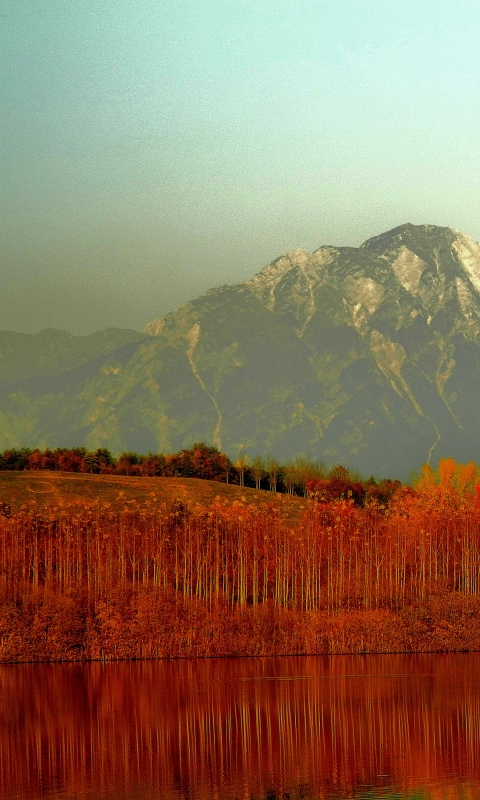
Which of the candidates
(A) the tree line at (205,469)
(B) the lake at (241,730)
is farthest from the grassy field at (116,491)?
(B) the lake at (241,730)

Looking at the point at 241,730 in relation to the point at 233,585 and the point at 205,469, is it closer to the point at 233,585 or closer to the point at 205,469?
the point at 233,585

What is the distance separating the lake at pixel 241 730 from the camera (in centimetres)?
3497

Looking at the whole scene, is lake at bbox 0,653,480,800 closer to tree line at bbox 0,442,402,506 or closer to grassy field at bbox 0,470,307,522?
grassy field at bbox 0,470,307,522

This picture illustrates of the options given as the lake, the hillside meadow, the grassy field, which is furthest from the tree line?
the lake

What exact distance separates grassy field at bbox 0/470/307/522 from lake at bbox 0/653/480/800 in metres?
59.2

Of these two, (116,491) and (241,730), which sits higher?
(116,491)

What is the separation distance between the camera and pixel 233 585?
81.9m

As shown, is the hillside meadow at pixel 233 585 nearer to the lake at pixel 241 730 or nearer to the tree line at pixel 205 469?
the lake at pixel 241 730

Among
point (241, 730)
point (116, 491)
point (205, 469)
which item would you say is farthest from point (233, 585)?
point (205, 469)

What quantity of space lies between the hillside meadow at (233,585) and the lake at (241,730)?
10.0ft

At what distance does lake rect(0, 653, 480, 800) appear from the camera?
115 ft

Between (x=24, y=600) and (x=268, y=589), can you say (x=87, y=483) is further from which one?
(x=24, y=600)

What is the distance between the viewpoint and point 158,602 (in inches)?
2763

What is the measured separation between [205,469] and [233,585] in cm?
7943
